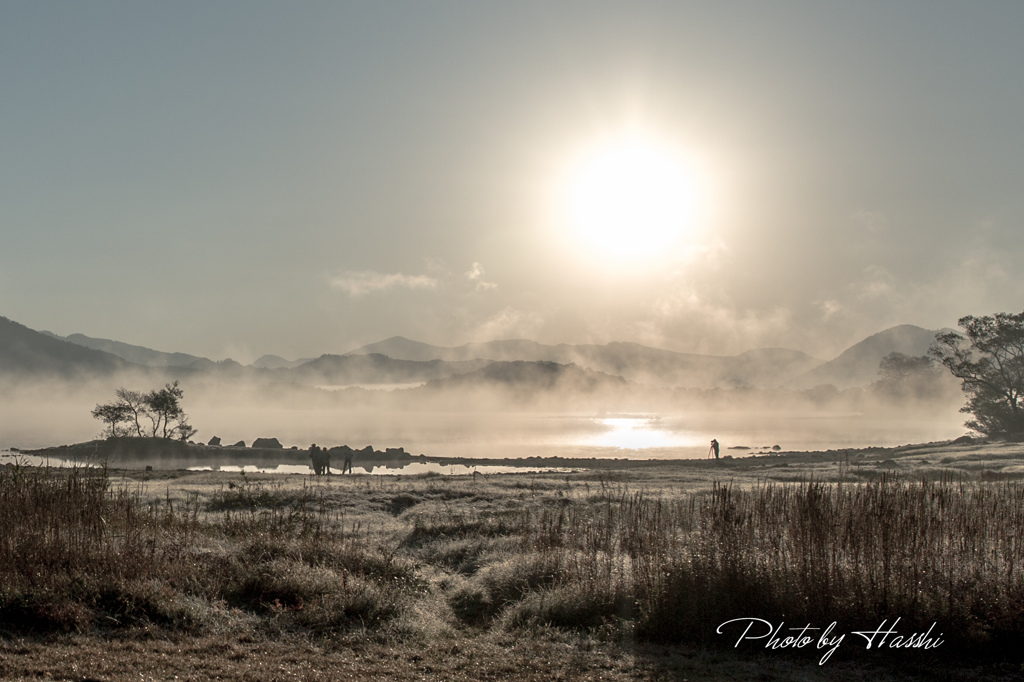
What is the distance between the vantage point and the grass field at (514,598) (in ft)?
22.5

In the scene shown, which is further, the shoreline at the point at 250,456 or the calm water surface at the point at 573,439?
the calm water surface at the point at 573,439

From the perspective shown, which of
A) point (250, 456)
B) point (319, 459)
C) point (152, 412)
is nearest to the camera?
point (319, 459)

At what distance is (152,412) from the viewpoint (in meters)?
73.2

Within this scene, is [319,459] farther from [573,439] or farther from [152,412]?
[573,439]

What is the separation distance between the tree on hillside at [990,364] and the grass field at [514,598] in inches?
2690

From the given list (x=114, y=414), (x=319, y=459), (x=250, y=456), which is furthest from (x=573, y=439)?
(x=319, y=459)

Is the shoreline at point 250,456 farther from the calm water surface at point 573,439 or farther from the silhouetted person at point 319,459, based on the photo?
the silhouetted person at point 319,459

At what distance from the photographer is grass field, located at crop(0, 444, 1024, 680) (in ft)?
22.5

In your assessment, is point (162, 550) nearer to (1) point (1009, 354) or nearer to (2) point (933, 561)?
(2) point (933, 561)

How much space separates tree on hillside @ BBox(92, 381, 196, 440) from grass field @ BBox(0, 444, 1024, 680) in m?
66.9

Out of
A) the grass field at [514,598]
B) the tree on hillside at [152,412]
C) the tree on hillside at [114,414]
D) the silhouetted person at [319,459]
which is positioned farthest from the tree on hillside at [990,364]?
the tree on hillside at [114,414]

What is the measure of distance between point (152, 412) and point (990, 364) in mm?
84940

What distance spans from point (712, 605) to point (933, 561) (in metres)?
2.69

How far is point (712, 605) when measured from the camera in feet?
26.6
